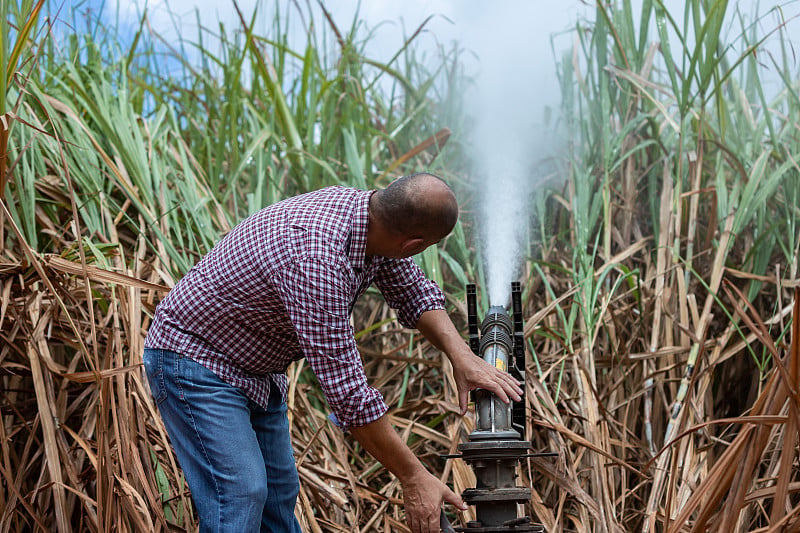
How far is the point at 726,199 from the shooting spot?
284cm

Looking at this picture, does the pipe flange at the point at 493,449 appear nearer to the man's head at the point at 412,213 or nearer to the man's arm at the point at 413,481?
the man's arm at the point at 413,481

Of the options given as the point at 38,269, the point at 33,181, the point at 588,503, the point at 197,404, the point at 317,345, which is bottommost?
the point at 588,503

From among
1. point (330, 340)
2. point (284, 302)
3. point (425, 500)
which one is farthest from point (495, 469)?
point (284, 302)

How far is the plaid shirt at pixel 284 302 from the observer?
1626 mm

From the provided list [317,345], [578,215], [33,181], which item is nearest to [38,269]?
[33,181]

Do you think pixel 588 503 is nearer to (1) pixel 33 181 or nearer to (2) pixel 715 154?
(2) pixel 715 154

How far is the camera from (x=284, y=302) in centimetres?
167

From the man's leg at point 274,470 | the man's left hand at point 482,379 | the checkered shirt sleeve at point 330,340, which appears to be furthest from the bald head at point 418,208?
the man's leg at point 274,470

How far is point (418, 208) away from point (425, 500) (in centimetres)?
58

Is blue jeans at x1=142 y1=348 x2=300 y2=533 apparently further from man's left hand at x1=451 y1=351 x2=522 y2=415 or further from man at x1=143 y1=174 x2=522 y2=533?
man's left hand at x1=451 y1=351 x2=522 y2=415

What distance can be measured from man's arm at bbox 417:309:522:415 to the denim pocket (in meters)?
0.63

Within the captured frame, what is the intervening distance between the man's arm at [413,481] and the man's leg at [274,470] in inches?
17.0

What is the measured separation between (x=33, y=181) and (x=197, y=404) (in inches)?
45.1

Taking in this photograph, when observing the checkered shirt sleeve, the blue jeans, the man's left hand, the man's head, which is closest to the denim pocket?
the blue jeans
